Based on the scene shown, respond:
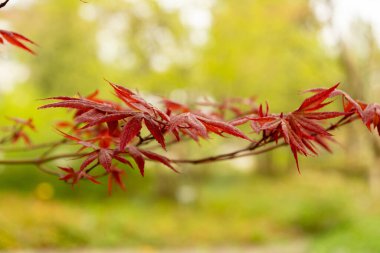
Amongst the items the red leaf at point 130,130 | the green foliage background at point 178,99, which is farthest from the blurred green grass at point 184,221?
the red leaf at point 130,130

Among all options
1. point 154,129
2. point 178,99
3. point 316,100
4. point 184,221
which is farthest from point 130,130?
point 184,221

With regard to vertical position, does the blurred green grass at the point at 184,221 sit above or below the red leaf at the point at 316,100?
above

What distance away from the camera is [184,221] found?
788 cm

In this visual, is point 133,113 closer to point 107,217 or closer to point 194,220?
point 107,217

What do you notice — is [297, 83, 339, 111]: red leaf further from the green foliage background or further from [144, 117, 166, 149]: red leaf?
the green foliage background

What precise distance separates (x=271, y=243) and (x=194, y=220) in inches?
62.7

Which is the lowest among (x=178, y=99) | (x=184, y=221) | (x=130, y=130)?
(x=130, y=130)

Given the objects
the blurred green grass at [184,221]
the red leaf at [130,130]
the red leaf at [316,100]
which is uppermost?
the blurred green grass at [184,221]

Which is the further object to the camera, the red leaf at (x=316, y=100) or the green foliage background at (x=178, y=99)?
the green foliage background at (x=178, y=99)

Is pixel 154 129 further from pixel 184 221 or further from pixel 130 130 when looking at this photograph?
pixel 184 221

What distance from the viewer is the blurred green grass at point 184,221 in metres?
6.14

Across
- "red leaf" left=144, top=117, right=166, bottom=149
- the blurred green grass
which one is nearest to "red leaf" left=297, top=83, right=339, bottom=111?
"red leaf" left=144, top=117, right=166, bottom=149

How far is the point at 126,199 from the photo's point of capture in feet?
29.8

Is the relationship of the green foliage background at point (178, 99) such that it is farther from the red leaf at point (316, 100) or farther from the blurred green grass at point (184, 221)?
the red leaf at point (316, 100)
